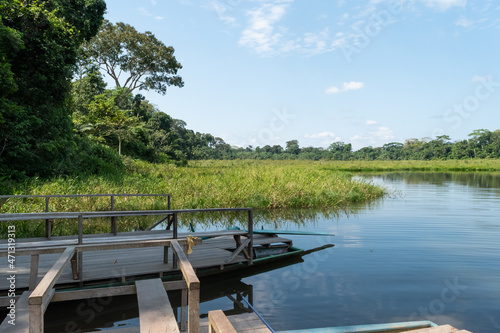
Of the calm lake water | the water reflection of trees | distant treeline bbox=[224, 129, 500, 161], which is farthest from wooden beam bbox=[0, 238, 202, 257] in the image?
distant treeline bbox=[224, 129, 500, 161]

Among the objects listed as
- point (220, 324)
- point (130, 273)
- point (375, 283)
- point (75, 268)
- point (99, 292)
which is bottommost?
point (375, 283)

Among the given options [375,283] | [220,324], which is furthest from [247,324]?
[375,283]

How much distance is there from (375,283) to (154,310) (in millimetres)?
4802

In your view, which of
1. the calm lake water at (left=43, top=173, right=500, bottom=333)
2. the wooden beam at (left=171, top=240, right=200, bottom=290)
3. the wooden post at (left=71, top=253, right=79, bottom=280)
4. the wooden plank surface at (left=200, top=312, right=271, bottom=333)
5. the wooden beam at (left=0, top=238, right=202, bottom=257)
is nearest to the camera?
the wooden beam at (left=171, top=240, right=200, bottom=290)

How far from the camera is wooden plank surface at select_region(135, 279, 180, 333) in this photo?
108 inches

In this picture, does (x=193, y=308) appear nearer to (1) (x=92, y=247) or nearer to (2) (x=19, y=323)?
(2) (x=19, y=323)

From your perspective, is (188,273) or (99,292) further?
(99,292)

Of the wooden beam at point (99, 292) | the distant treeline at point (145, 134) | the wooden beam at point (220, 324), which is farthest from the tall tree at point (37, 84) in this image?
the wooden beam at point (220, 324)

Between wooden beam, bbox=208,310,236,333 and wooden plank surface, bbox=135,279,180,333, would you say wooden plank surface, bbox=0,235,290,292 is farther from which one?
wooden beam, bbox=208,310,236,333

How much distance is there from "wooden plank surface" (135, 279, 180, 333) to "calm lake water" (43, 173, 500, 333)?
179cm

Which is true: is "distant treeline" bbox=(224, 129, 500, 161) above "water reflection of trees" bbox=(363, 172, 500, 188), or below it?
above

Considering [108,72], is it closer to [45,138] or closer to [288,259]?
[45,138]

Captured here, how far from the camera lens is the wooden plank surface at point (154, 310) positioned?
8.98 feet

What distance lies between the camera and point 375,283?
6.54m
